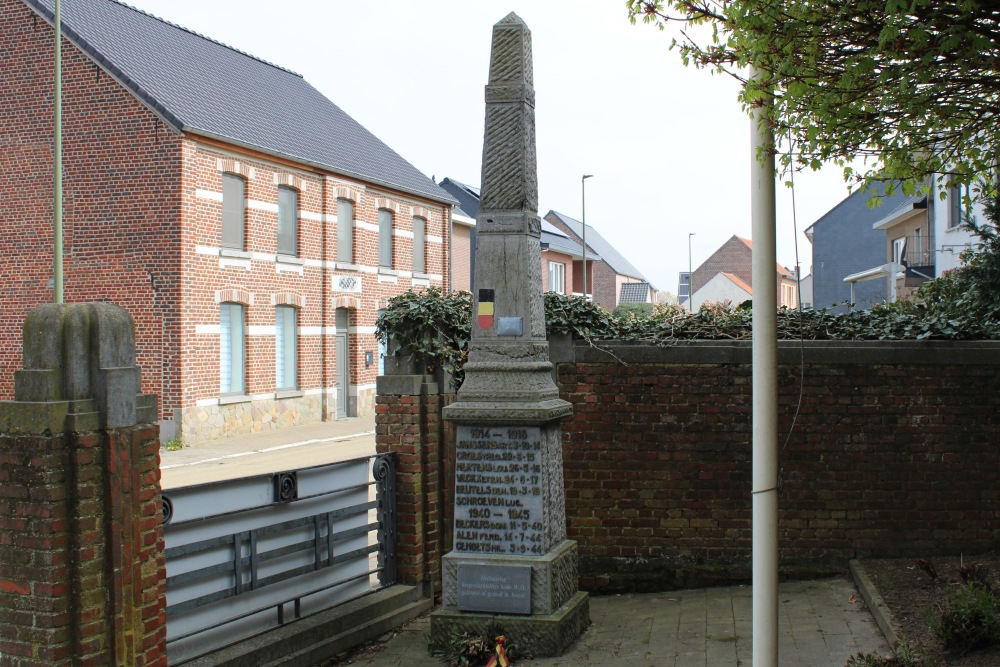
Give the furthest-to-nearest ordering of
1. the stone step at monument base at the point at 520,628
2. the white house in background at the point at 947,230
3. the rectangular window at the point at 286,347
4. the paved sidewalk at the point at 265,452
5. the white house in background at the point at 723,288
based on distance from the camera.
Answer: the white house in background at the point at 723,288 < the white house in background at the point at 947,230 < the rectangular window at the point at 286,347 < the paved sidewalk at the point at 265,452 < the stone step at monument base at the point at 520,628

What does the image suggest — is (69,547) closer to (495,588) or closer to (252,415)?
(495,588)

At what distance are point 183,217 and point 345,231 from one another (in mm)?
7619

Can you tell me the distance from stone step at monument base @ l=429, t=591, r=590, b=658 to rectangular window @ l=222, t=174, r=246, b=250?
19.2 m

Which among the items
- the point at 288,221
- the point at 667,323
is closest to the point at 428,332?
the point at 667,323

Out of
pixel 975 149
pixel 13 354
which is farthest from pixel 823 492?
pixel 13 354

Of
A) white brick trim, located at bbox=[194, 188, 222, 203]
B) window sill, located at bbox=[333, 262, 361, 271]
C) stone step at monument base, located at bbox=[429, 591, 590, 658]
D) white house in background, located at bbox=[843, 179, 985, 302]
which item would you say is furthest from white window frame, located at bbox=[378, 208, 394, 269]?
stone step at monument base, located at bbox=[429, 591, 590, 658]

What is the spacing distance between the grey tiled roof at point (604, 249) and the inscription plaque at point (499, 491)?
198ft

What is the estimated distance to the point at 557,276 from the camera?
55594 mm

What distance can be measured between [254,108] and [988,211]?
22.5m

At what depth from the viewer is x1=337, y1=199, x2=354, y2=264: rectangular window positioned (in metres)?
29.8

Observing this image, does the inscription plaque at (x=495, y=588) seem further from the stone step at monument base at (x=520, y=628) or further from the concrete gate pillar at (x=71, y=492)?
the concrete gate pillar at (x=71, y=492)

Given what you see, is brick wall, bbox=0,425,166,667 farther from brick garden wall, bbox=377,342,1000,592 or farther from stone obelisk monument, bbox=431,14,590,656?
brick garden wall, bbox=377,342,1000,592

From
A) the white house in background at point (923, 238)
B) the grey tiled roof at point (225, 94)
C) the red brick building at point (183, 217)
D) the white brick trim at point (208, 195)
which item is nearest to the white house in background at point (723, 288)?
the white house in background at point (923, 238)

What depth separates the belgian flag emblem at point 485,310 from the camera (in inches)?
294
